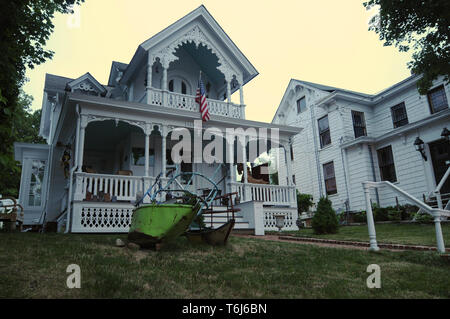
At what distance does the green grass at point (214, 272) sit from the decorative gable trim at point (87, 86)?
11.4m

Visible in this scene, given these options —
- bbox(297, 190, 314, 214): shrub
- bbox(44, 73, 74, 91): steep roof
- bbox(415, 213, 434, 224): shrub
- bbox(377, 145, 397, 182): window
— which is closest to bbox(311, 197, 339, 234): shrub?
bbox(415, 213, 434, 224): shrub

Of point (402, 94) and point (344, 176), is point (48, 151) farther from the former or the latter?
point (402, 94)

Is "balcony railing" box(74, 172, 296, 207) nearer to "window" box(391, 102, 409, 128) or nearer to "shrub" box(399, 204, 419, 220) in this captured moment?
"shrub" box(399, 204, 419, 220)

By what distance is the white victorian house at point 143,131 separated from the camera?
11.2 m

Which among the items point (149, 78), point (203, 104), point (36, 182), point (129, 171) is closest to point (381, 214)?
point (203, 104)

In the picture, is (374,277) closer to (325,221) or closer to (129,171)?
(325,221)

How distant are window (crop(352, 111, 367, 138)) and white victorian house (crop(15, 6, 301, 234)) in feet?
23.5

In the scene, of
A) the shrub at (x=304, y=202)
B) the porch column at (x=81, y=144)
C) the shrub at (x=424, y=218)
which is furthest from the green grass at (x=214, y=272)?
the shrub at (x=304, y=202)

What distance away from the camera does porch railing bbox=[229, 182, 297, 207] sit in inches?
531

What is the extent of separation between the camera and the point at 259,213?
443 inches

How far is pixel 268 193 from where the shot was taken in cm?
1398

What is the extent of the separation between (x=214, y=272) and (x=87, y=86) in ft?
48.2
